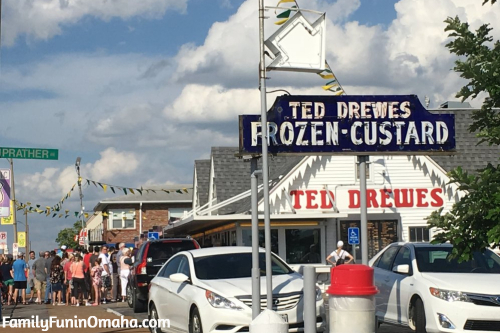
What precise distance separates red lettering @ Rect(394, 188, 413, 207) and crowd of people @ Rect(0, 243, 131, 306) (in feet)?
35.9

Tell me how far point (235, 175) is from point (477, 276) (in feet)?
82.5

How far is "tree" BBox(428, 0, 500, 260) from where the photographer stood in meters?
9.04

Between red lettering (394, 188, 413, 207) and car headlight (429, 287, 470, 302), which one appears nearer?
car headlight (429, 287, 470, 302)

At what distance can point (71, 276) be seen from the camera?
2661cm

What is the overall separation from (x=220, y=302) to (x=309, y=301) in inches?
155

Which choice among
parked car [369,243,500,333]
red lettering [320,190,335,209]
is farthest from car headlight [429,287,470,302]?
red lettering [320,190,335,209]

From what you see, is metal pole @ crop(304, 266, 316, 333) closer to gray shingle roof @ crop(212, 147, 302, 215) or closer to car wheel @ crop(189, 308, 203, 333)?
car wheel @ crop(189, 308, 203, 333)

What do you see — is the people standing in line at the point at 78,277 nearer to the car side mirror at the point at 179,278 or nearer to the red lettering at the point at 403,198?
the red lettering at the point at 403,198

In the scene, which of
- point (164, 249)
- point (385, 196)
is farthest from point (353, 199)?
point (164, 249)

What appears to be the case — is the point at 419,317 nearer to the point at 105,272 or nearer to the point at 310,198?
the point at 105,272

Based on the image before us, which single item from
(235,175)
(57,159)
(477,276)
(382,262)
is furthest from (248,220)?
(477,276)

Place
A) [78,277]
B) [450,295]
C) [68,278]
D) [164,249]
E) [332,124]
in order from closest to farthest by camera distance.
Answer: [450,295]
[332,124]
[164,249]
[78,277]
[68,278]

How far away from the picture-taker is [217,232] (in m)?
36.4

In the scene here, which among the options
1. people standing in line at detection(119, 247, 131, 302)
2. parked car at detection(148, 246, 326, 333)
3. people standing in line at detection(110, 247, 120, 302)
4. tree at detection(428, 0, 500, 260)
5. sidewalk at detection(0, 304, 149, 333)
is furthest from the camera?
people standing in line at detection(110, 247, 120, 302)
